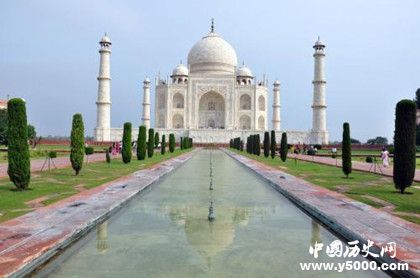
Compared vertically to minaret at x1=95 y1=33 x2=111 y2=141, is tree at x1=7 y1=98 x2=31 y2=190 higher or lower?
lower

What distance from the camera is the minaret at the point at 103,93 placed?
1420 inches

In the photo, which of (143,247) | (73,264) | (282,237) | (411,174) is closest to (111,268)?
(73,264)

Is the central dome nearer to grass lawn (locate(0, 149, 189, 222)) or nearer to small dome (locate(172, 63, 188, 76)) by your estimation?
small dome (locate(172, 63, 188, 76))

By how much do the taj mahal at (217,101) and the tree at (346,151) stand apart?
90.2 ft

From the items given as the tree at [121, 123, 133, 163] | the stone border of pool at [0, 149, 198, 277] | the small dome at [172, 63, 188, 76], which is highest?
the small dome at [172, 63, 188, 76]

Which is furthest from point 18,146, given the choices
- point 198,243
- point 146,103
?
point 146,103

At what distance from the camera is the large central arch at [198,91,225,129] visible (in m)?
44.3

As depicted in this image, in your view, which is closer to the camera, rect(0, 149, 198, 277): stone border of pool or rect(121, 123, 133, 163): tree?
rect(0, 149, 198, 277): stone border of pool

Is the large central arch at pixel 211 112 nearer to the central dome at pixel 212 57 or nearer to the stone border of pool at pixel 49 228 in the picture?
the central dome at pixel 212 57

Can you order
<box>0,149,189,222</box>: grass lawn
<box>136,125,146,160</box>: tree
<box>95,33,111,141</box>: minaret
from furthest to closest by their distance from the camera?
<box>95,33,111,141</box>: minaret
<box>136,125,146,160</box>: tree
<box>0,149,189,222</box>: grass lawn

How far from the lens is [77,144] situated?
976cm

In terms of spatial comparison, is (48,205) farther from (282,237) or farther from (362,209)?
(362,209)

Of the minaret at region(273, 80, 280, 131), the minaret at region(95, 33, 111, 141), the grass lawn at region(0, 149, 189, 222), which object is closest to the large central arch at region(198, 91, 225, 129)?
the minaret at region(273, 80, 280, 131)

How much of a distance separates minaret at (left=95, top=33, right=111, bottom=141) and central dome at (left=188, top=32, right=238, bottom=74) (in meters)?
11.1
